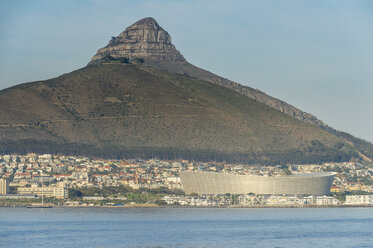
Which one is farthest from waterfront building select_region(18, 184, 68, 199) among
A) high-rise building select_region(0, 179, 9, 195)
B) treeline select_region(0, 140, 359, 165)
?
treeline select_region(0, 140, 359, 165)

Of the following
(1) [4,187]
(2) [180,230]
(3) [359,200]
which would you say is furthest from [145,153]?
(2) [180,230]

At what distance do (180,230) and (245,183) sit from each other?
5916 cm

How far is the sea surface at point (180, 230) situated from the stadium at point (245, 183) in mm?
27841

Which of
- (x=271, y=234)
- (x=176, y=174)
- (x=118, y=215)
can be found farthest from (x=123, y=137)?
(x=271, y=234)

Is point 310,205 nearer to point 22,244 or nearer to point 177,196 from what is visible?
point 177,196

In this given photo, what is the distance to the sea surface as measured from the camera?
3073 inches

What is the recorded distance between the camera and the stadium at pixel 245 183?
486 ft

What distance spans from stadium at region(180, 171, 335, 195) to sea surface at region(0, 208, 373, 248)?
27.8 metres

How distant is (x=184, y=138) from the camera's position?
650 ft

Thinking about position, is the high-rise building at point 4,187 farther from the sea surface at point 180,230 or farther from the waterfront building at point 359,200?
the waterfront building at point 359,200

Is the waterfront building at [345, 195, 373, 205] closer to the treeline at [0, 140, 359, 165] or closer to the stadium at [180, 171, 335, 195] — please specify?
the stadium at [180, 171, 335, 195]

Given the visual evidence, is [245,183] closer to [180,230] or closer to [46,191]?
[46,191]

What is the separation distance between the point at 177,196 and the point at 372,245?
7320cm

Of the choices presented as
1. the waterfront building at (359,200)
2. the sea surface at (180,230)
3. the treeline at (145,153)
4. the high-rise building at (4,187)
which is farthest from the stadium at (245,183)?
the treeline at (145,153)
